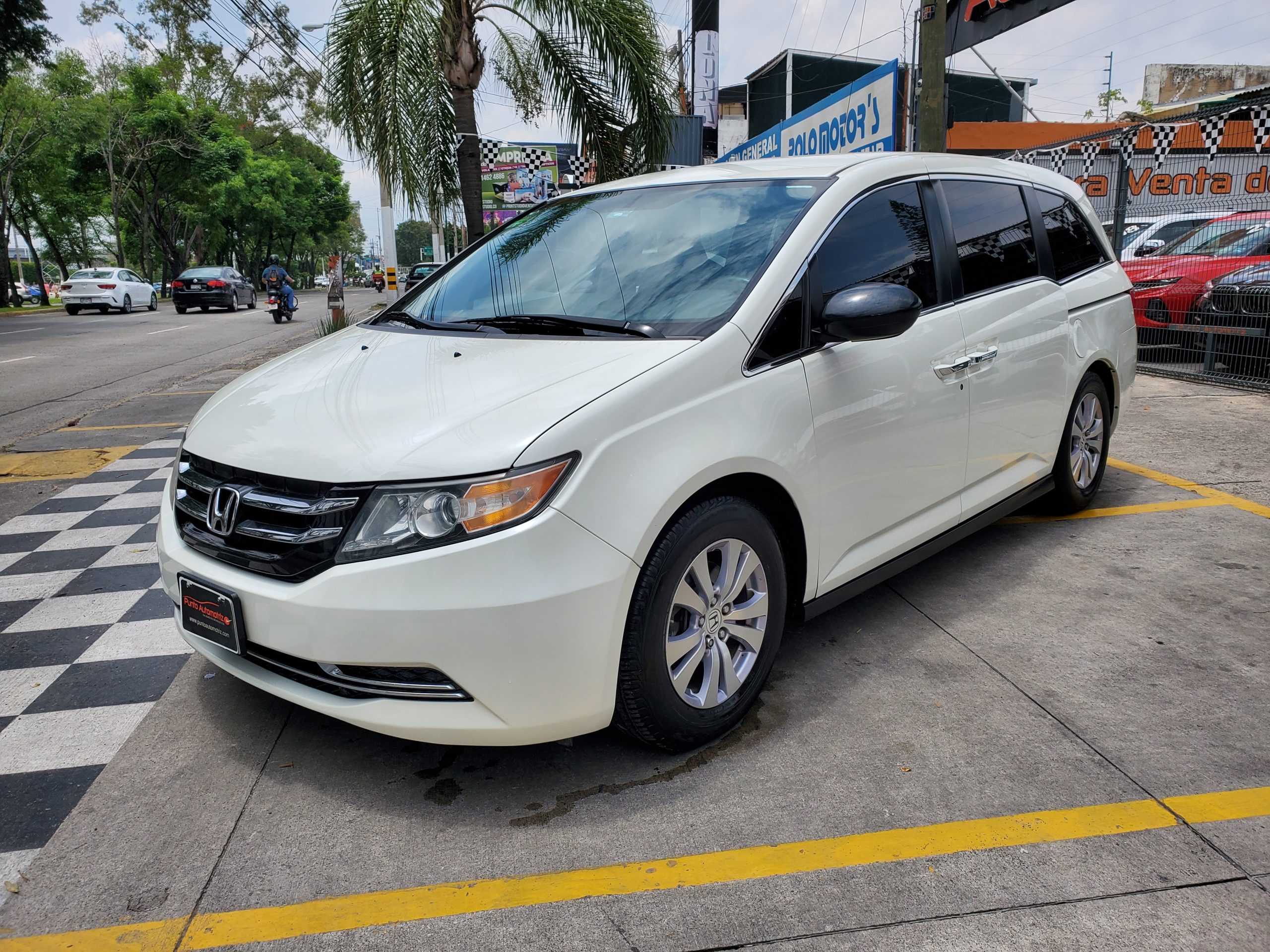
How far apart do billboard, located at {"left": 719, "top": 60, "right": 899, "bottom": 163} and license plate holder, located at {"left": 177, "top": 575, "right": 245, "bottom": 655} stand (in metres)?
6.37

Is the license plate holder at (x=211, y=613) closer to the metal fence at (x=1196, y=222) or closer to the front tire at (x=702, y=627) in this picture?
the front tire at (x=702, y=627)

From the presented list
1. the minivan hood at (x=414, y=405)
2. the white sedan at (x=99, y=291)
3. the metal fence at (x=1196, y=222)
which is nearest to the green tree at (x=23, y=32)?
the white sedan at (x=99, y=291)

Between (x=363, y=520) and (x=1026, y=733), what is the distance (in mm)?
2023

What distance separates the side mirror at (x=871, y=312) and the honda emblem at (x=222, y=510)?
182 centimetres

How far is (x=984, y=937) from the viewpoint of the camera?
202 centimetres

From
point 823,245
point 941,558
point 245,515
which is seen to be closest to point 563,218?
point 823,245

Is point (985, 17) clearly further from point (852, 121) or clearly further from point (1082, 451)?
point (1082, 451)

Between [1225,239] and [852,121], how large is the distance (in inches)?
175

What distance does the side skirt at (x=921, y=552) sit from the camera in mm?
3148

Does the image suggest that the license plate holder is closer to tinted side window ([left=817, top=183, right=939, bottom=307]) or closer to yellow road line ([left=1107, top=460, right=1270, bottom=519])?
tinted side window ([left=817, top=183, right=939, bottom=307])

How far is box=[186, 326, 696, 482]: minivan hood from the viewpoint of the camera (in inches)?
92.4

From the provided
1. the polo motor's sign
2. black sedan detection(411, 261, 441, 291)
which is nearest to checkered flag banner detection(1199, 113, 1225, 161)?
the polo motor's sign

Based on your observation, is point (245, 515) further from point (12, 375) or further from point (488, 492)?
point (12, 375)

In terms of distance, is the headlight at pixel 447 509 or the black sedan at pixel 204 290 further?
the black sedan at pixel 204 290
